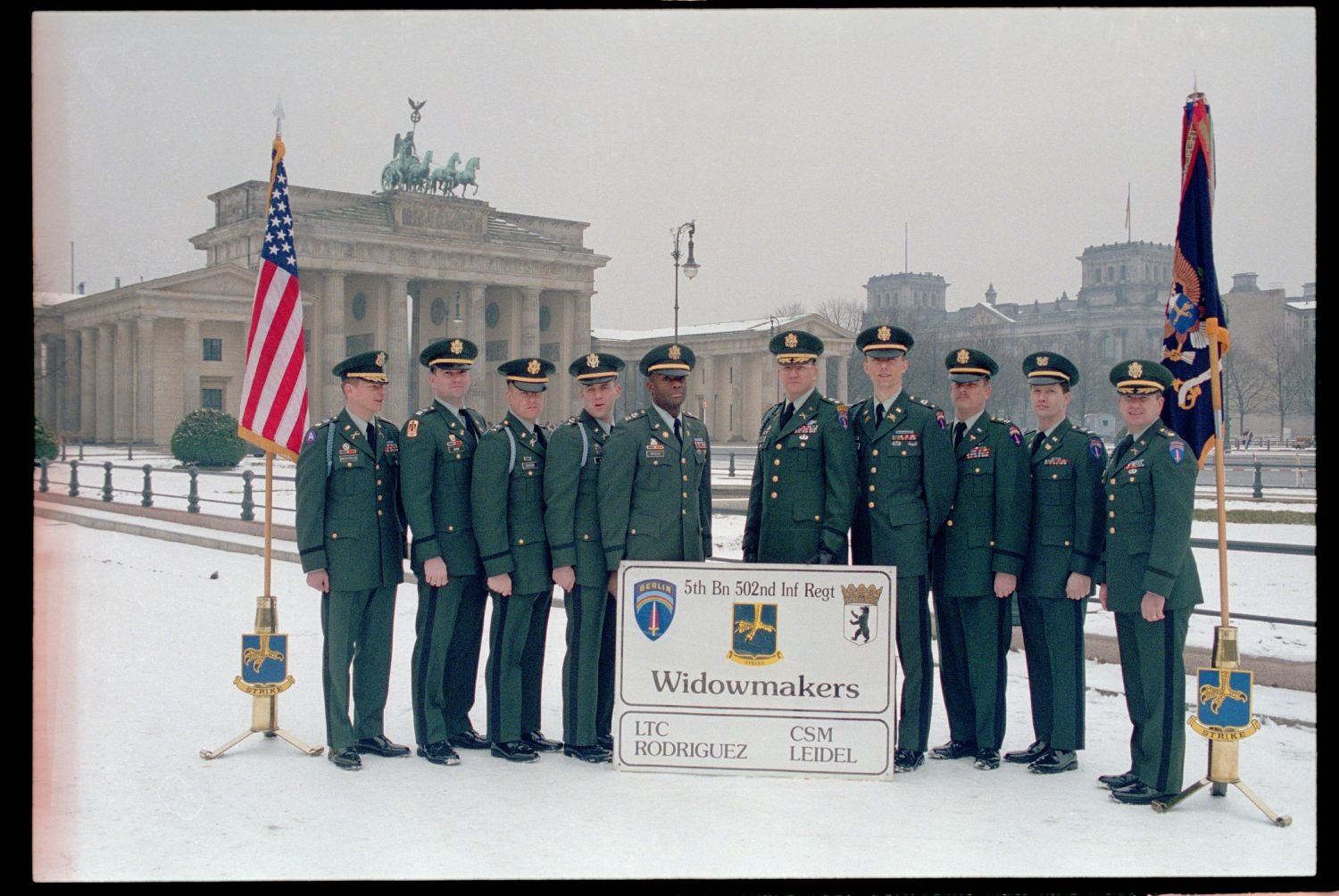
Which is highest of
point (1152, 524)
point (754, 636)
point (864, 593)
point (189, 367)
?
point (189, 367)

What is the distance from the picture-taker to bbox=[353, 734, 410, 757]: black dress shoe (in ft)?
20.1

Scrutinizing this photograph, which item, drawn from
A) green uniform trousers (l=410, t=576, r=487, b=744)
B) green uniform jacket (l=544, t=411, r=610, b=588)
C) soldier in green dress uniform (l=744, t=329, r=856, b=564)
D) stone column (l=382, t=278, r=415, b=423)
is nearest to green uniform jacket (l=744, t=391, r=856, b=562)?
soldier in green dress uniform (l=744, t=329, r=856, b=564)

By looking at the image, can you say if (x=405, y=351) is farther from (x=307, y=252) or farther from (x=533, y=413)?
(x=533, y=413)

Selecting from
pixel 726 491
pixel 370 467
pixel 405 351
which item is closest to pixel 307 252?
pixel 405 351

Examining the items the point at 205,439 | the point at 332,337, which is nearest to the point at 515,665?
the point at 205,439

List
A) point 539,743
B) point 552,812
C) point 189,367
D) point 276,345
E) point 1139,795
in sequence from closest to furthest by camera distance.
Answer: point 552,812 → point 1139,795 → point 539,743 → point 276,345 → point 189,367

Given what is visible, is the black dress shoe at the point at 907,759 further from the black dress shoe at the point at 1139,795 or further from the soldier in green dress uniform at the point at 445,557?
the soldier in green dress uniform at the point at 445,557

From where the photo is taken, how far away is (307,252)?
106 ft

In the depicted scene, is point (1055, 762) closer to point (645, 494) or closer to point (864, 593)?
point (864, 593)

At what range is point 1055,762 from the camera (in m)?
5.93

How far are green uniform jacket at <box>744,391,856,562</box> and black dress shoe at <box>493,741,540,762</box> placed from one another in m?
Answer: 1.83

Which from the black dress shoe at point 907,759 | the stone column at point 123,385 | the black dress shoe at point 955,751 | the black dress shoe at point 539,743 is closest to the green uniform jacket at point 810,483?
the black dress shoe at point 907,759

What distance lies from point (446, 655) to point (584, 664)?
0.85m
